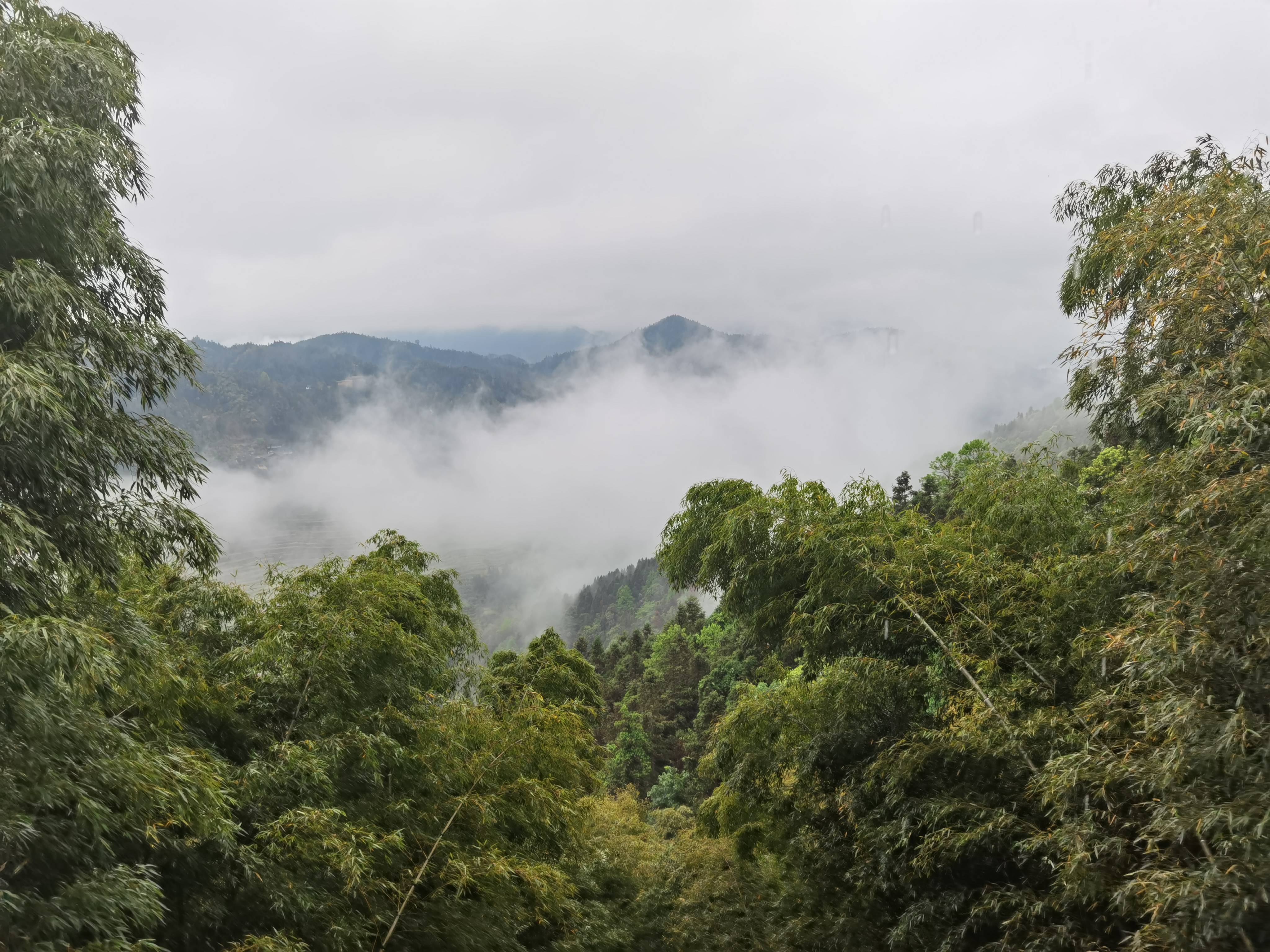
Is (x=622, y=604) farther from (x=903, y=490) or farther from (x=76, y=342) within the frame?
(x=76, y=342)

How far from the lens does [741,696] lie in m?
8.82

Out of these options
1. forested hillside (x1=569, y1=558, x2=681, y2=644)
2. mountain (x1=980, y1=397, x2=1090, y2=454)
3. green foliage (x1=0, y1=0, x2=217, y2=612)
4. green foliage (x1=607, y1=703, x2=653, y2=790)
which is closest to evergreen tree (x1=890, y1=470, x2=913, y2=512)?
green foliage (x1=607, y1=703, x2=653, y2=790)

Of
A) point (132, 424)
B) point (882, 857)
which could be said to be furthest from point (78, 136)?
point (882, 857)

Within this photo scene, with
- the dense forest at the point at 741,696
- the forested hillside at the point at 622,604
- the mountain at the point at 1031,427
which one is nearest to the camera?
the dense forest at the point at 741,696

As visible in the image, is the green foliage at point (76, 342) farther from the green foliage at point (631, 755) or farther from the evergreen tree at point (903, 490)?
the green foliage at point (631, 755)

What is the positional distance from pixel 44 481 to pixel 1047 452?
8.07 meters

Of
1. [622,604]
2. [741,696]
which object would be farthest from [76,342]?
[622,604]

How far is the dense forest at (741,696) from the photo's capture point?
113 inches

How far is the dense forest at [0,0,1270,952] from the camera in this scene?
9.43 ft

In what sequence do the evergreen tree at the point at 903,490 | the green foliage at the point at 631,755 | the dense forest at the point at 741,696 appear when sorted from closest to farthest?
the dense forest at the point at 741,696 → the evergreen tree at the point at 903,490 → the green foliage at the point at 631,755

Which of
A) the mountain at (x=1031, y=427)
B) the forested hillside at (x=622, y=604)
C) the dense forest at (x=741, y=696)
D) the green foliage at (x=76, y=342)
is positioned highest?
the mountain at (x=1031, y=427)

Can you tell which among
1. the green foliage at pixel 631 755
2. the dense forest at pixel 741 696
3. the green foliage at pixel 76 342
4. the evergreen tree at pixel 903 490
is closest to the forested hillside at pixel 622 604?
the green foliage at pixel 631 755

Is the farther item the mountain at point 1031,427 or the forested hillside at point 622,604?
the forested hillside at point 622,604

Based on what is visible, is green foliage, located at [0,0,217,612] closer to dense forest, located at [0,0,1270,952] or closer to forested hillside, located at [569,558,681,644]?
dense forest, located at [0,0,1270,952]
